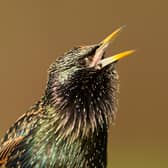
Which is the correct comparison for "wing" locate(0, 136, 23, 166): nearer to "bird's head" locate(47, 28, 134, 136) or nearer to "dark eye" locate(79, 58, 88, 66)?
"bird's head" locate(47, 28, 134, 136)

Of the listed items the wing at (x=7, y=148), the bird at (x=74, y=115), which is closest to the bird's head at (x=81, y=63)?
the bird at (x=74, y=115)

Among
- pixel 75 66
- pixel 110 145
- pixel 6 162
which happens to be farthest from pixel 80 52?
pixel 110 145

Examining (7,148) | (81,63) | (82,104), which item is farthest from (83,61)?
(7,148)

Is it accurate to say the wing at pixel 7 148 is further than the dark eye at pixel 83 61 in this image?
Yes

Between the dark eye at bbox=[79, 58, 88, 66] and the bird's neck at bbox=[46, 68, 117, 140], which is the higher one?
the dark eye at bbox=[79, 58, 88, 66]

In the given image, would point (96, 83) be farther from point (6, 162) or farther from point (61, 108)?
point (6, 162)

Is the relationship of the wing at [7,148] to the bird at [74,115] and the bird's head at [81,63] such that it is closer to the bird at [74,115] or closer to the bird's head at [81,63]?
Answer: the bird at [74,115]

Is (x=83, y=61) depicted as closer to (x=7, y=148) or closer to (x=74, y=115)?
(x=74, y=115)

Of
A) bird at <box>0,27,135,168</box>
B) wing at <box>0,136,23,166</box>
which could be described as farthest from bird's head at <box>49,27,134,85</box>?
wing at <box>0,136,23,166</box>
